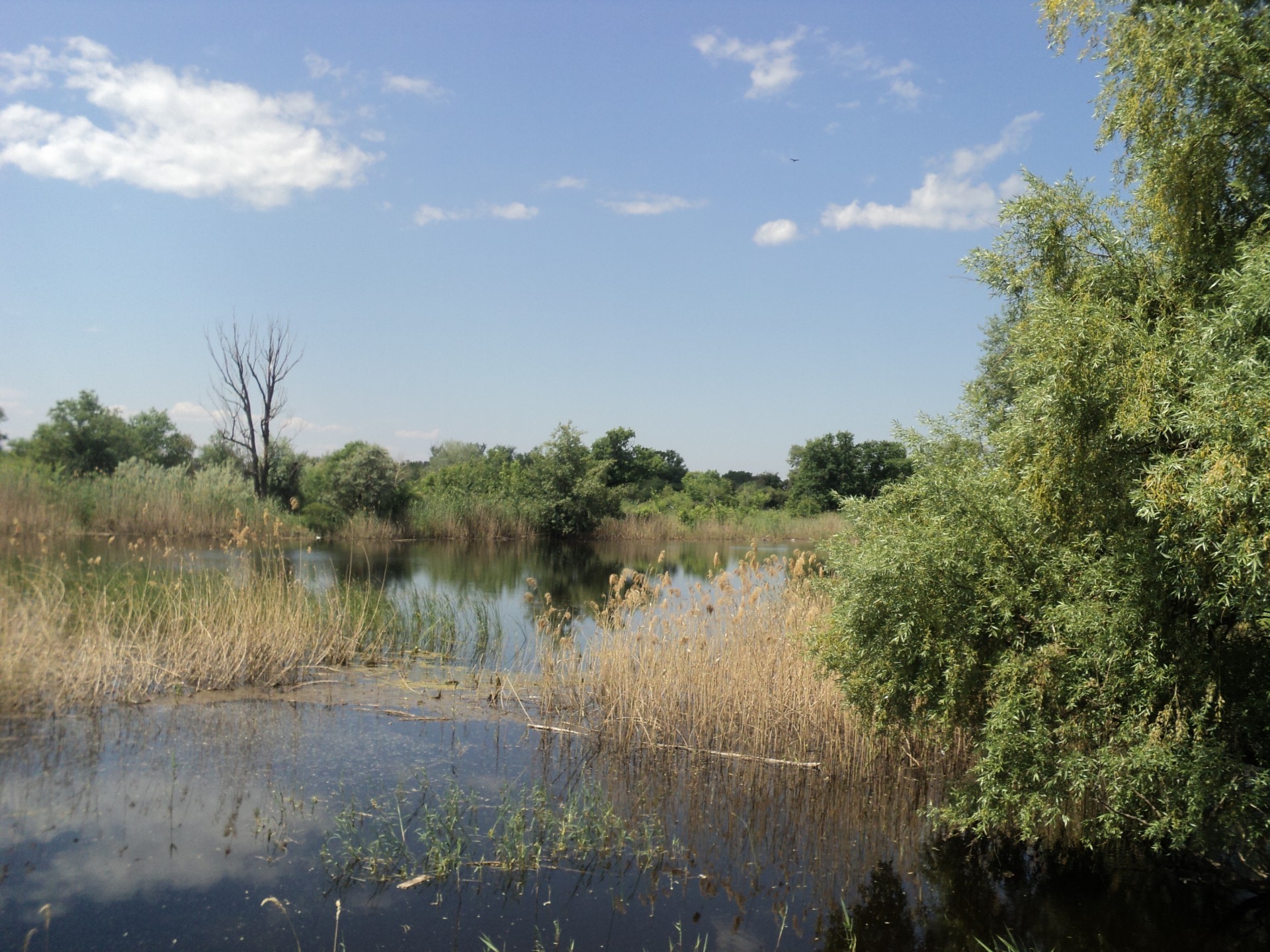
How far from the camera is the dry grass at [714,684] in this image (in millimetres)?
8250

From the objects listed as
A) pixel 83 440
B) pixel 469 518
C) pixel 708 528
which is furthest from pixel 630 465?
pixel 83 440

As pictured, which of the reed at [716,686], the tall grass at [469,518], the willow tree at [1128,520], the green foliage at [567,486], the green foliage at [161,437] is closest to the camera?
the willow tree at [1128,520]

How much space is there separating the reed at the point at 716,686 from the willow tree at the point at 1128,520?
1.57 meters

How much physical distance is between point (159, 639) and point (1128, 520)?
10219 millimetres

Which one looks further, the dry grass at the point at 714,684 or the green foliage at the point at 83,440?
the green foliage at the point at 83,440

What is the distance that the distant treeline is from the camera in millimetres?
31031

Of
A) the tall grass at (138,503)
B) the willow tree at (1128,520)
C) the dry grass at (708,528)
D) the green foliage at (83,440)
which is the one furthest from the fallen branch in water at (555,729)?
the green foliage at (83,440)

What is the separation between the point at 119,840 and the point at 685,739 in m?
4.92

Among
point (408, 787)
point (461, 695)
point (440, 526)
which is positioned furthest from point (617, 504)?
point (408, 787)

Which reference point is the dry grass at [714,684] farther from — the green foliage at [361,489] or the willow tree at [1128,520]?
the green foliage at [361,489]

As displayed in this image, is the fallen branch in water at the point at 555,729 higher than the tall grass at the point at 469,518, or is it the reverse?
the tall grass at the point at 469,518

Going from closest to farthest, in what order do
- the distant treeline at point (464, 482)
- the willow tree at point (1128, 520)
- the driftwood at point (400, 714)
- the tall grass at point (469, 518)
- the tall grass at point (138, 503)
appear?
the willow tree at point (1128, 520) < the driftwood at point (400, 714) < the tall grass at point (138, 503) < the distant treeline at point (464, 482) < the tall grass at point (469, 518)

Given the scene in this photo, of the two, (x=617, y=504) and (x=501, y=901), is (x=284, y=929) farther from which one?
(x=617, y=504)

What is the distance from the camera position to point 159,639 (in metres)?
10.1
